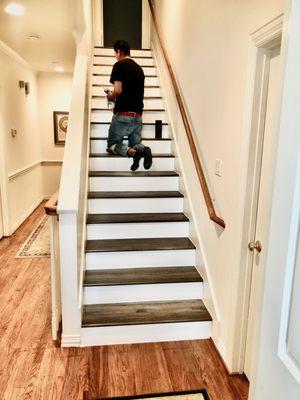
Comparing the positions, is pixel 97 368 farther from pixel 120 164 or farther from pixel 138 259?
pixel 120 164

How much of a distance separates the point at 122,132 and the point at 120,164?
35cm

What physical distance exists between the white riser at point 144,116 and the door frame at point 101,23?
2.32m

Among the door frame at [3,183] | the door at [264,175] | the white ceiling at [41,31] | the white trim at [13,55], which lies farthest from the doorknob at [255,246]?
the white trim at [13,55]

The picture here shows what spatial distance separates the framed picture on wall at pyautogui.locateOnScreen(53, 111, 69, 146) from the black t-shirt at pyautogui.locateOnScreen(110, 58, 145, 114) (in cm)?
339

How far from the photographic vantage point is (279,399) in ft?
2.34

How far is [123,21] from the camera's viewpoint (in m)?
5.87

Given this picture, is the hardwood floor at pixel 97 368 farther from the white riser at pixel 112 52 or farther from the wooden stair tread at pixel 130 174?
the white riser at pixel 112 52

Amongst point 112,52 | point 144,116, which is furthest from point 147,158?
point 112,52

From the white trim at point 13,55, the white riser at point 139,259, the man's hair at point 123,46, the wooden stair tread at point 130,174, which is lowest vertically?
the white riser at point 139,259

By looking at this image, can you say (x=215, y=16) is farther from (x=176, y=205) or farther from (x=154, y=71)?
(x=154, y=71)

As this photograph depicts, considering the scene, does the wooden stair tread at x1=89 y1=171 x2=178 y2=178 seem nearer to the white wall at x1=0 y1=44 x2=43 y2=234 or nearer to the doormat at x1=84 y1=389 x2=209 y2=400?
the white wall at x1=0 y1=44 x2=43 y2=234

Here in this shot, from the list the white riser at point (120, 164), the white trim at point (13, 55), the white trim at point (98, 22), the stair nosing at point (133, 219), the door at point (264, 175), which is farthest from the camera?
the white trim at point (98, 22)

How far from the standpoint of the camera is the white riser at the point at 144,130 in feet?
12.6

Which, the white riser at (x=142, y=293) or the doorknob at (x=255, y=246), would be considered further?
the white riser at (x=142, y=293)
